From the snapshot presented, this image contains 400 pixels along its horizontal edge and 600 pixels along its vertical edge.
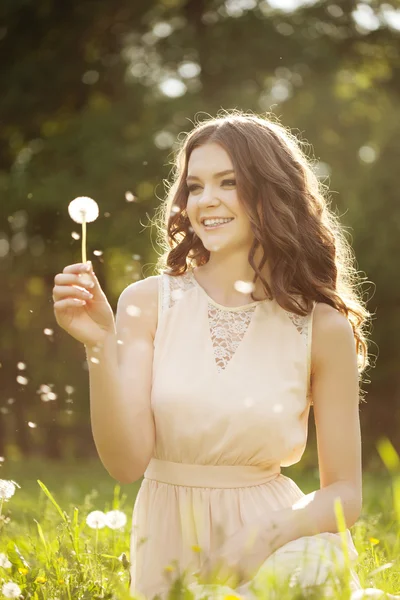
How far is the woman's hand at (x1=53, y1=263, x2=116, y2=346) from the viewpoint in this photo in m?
2.12

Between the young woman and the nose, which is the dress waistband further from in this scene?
the nose

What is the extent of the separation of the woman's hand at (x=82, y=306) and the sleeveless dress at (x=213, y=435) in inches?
13.6

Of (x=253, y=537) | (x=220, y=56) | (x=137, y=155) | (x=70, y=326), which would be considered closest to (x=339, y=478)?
(x=253, y=537)

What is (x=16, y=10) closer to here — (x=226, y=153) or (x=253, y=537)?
(x=226, y=153)

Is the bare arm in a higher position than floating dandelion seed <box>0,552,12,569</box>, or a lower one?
higher

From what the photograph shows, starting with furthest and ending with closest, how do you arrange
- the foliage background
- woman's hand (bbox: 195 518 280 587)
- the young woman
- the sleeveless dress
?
the foliage background
the sleeveless dress
the young woman
woman's hand (bbox: 195 518 280 587)

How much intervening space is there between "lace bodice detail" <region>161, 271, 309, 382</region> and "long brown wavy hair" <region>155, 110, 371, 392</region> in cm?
6

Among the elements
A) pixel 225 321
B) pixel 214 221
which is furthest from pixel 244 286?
pixel 214 221

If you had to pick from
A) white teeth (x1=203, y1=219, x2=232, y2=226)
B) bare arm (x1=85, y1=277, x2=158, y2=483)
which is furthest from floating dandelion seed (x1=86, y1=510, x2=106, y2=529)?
white teeth (x1=203, y1=219, x2=232, y2=226)

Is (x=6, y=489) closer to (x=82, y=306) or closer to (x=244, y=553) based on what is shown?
(x=82, y=306)

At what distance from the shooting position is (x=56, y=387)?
35.2 feet

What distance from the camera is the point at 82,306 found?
2.23 meters

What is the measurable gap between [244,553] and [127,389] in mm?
579

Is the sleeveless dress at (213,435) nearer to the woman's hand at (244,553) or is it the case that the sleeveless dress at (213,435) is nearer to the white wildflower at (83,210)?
the woman's hand at (244,553)
